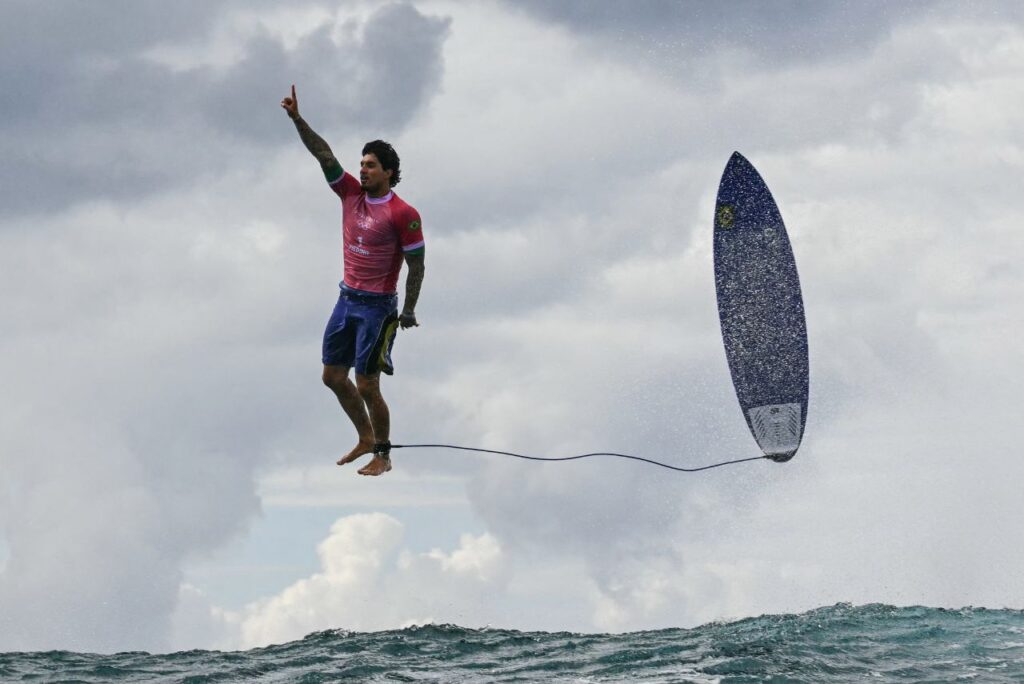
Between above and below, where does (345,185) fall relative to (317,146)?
below

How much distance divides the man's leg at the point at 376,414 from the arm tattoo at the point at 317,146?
2834 mm

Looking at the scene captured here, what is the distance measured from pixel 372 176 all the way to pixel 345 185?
1.42 ft

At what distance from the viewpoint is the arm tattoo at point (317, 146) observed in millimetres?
14312

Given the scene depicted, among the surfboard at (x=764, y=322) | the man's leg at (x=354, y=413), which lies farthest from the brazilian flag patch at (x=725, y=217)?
the man's leg at (x=354, y=413)

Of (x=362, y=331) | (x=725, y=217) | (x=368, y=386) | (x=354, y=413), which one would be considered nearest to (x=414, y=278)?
(x=362, y=331)

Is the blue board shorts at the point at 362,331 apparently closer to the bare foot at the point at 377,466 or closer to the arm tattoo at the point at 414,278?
the arm tattoo at the point at 414,278

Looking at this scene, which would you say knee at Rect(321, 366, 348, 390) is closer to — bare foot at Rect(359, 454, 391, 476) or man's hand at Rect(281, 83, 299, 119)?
bare foot at Rect(359, 454, 391, 476)

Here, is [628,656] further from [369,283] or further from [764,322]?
[369,283]

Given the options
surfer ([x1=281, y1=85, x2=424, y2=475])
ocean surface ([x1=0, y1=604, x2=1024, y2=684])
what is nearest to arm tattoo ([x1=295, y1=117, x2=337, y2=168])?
surfer ([x1=281, y1=85, x2=424, y2=475])

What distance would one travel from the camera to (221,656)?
1780cm

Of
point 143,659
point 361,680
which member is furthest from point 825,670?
point 143,659

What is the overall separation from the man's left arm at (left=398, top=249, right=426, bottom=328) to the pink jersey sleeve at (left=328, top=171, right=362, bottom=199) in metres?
1.09

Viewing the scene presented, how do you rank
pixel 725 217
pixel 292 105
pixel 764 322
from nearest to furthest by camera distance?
pixel 292 105 → pixel 764 322 → pixel 725 217

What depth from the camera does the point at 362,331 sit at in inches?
582
